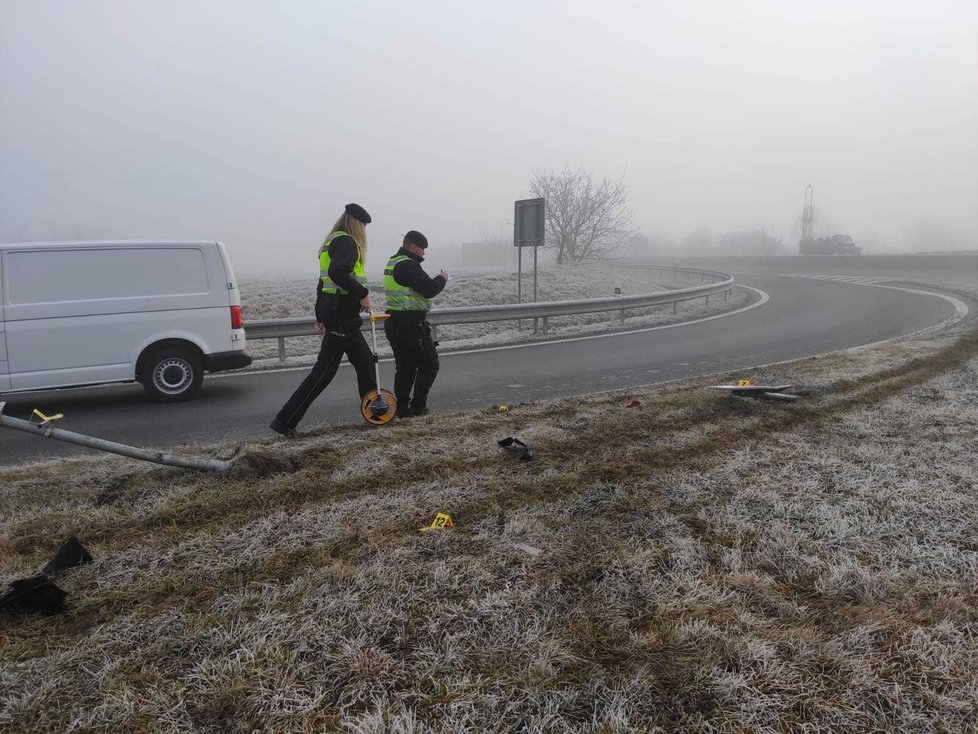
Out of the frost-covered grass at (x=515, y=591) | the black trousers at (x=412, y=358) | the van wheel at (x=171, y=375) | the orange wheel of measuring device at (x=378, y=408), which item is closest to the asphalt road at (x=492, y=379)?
the van wheel at (x=171, y=375)

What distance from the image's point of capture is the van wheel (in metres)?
7.32

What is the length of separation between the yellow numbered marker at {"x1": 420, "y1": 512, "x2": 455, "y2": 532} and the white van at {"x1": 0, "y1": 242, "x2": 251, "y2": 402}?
212 inches

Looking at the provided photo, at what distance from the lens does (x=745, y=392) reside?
5781mm

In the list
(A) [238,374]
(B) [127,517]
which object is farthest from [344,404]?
(B) [127,517]

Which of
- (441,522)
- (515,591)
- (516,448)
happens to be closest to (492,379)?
(516,448)

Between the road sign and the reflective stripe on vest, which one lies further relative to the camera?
the road sign

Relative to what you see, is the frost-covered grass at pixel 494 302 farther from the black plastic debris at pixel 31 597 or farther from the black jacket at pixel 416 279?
the black plastic debris at pixel 31 597

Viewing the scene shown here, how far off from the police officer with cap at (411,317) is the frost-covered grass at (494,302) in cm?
465

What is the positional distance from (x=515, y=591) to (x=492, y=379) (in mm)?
5887

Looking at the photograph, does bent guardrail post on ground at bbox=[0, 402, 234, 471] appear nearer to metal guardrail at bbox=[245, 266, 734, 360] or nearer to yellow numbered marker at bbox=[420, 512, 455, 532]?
yellow numbered marker at bbox=[420, 512, 455, 532]

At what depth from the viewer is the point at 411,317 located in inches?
225

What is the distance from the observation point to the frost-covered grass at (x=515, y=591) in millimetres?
1937

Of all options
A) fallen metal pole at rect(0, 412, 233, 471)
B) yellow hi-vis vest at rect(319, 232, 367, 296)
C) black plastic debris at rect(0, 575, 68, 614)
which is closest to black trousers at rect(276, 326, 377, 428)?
yellow hi-vis vest at rect(319, 232, 367, 296)

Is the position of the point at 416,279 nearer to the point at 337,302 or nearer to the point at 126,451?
the point at 337,302
